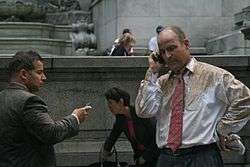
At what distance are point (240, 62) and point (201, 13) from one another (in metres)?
9.02

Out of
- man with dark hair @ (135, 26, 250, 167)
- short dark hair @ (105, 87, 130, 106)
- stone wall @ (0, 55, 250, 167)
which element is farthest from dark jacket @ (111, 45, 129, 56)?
man with dark hair @ (135, 26, 250, 167)

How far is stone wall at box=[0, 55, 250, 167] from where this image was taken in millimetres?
8453

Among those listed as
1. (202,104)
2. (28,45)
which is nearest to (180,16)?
(28,45)

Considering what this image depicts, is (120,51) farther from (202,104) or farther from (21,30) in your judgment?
(202,104)

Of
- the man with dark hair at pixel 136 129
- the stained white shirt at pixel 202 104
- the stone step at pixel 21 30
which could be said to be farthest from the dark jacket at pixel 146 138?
the stone step at pixel 21 30

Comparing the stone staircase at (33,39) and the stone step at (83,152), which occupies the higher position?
the stone staircase at (33,39)

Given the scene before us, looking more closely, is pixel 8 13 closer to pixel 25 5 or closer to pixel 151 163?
pixel 25 5

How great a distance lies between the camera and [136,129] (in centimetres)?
674

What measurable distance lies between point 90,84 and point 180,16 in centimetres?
901

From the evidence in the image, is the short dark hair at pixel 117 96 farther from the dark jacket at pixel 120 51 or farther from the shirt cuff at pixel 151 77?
the dark jacket at pixel 120 51

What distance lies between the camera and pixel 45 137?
5188mm

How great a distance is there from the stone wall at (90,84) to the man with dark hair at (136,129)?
1.31 meters

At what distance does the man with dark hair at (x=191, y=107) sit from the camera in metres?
5.18

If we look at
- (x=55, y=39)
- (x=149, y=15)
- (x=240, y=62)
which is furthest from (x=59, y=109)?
(x=55, y=39)
